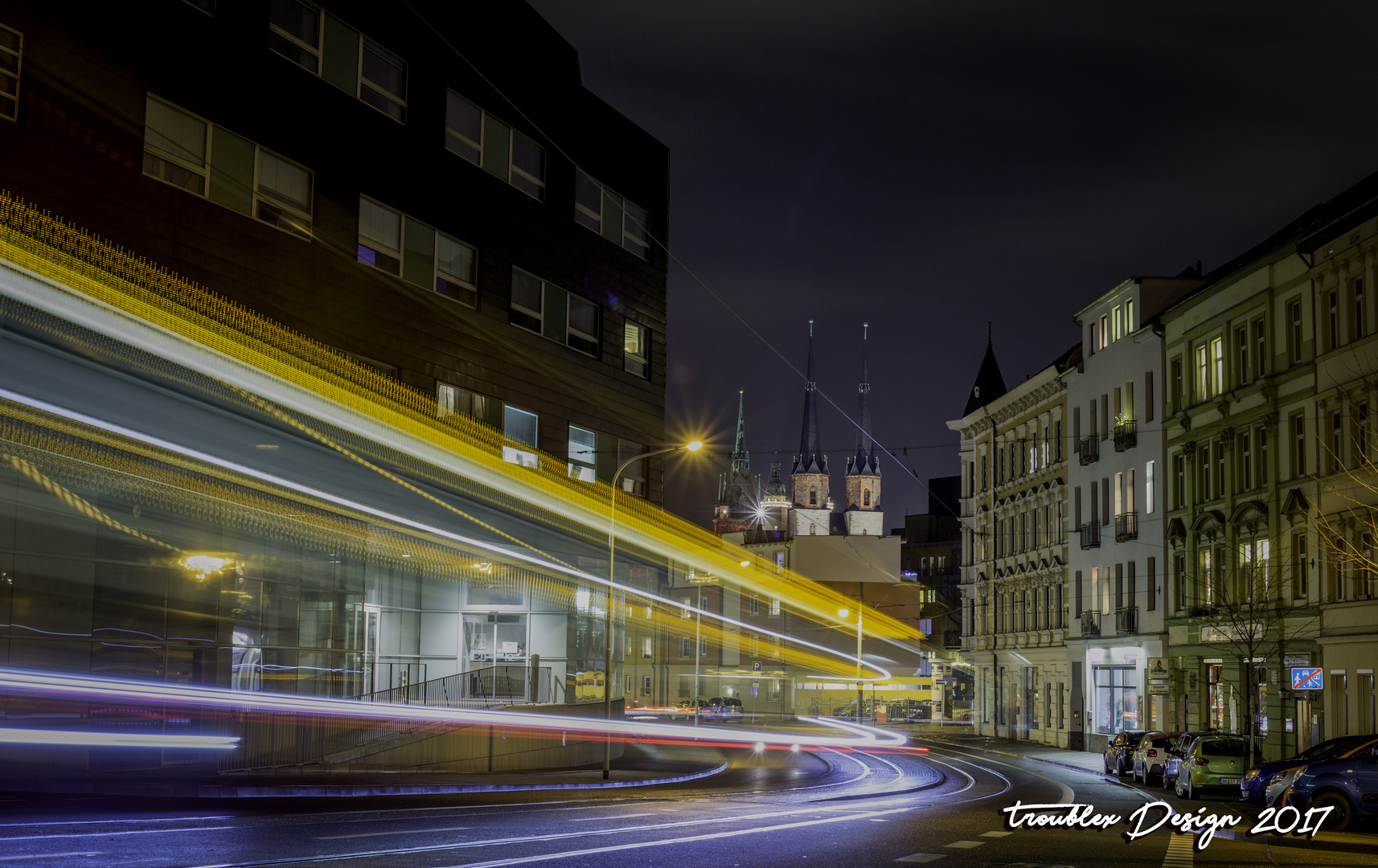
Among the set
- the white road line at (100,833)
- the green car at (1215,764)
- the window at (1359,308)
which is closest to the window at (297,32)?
the white road line at (100,833)

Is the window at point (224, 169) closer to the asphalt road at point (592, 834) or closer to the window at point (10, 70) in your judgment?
the window at point (10, 70)

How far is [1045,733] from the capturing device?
62.7 meters

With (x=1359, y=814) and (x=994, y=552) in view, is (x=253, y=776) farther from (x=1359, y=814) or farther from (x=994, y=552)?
(x=994, y=552)

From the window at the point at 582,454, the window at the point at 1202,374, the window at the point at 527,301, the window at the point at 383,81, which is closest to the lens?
the window at the point at 383,81

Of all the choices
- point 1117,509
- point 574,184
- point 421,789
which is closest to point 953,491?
point 1117,509

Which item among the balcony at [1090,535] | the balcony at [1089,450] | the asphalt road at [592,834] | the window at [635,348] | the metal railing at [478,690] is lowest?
the asphalt road at [592,834]

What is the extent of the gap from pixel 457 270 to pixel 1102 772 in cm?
2385

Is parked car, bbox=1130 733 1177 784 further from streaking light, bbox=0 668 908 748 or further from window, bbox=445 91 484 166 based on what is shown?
window, bbox=445 91 484 166

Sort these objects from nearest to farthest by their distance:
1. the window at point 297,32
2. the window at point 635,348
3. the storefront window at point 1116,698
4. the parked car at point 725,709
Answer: the window at point 297,32, the window at point 635,348, the storefront window at point 1116,698, the parked car at point 725,709

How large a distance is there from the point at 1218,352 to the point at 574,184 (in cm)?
2203

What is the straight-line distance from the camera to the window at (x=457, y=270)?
32.2 m

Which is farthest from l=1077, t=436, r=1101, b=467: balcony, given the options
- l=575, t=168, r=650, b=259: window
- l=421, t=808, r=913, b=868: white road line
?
l=421, t=808, r=913, b=868: white road line

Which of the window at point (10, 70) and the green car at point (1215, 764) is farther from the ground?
the window at point (10, 70)

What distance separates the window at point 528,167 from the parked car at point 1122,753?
21630 mm
